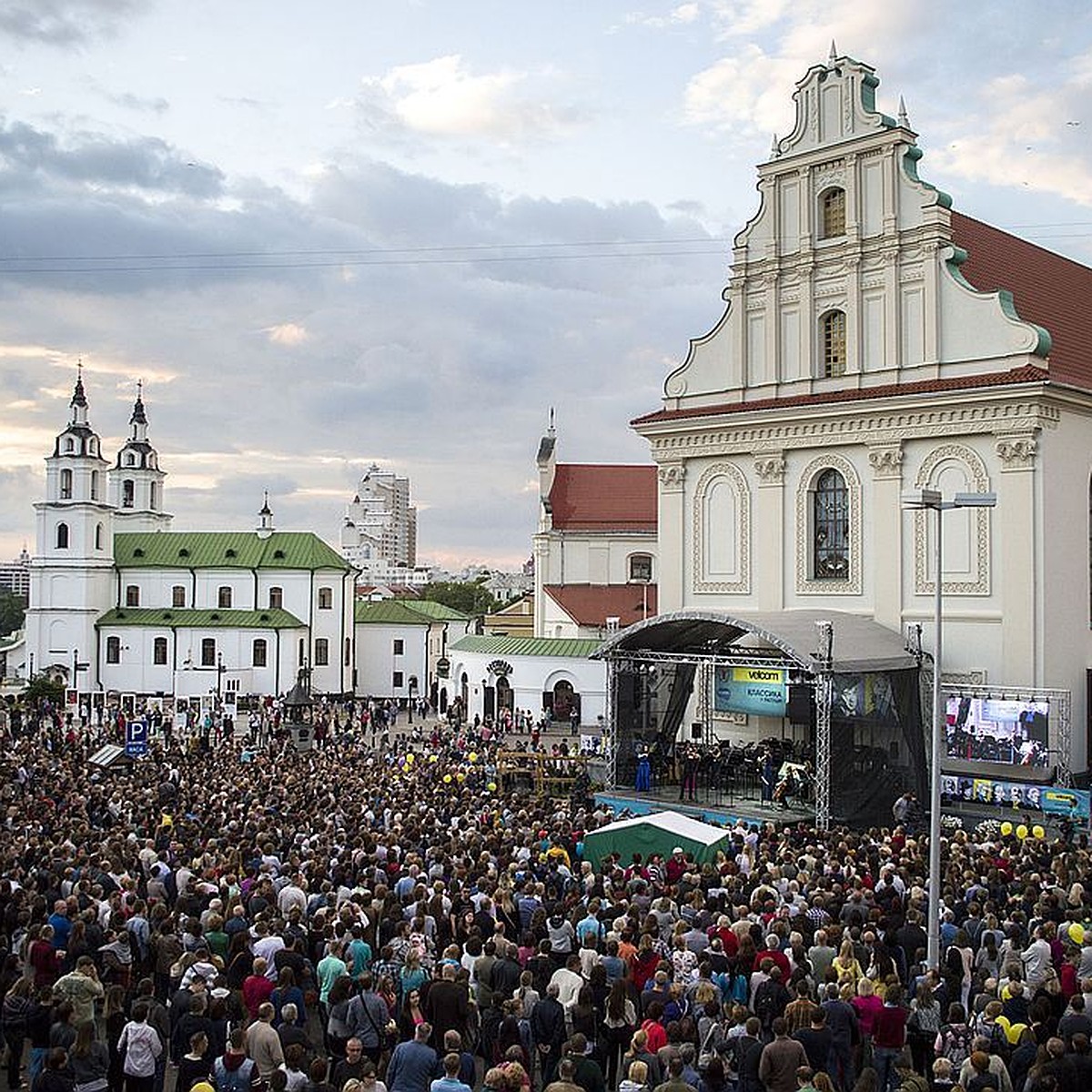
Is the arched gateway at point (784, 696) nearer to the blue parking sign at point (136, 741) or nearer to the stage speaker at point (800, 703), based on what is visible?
the stage speaker at point (800, 703)

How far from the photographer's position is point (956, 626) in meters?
31.4

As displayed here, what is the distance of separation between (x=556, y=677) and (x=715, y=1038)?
133ft

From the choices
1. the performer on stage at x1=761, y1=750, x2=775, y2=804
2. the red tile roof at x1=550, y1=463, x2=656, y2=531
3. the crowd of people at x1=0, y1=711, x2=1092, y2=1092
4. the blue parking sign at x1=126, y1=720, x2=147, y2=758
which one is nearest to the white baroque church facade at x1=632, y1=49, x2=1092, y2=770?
the performer on stage at x1=761, y1=750, x2=775, y2=804

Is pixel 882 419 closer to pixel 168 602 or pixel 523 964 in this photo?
pixel 523 964

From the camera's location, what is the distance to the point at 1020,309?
33.5 meters

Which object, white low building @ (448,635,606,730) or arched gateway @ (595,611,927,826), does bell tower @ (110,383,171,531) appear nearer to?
white low building @ (448,635,606,730)

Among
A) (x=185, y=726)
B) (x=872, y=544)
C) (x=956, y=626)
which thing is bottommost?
(x=185, y=726)

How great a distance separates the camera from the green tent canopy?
18547mm

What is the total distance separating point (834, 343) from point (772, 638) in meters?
10.8

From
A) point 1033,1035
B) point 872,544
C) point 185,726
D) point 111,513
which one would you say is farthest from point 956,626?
point 111,513

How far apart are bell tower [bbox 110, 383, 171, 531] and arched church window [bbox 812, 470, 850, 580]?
58132mm

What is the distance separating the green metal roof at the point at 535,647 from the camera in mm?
50719

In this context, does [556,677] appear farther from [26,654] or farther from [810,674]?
[26,654]

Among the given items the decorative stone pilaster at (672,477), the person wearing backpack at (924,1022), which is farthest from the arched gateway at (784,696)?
the person wearing backpack at (924,1022)
